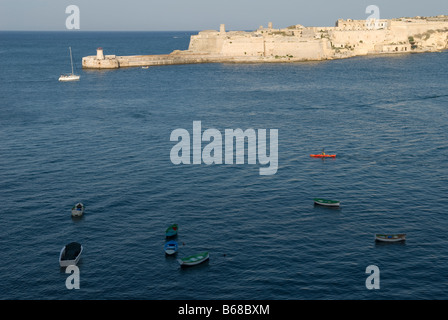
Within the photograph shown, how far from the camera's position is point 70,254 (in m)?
38.9

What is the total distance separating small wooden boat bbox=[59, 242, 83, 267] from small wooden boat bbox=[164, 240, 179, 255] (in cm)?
639

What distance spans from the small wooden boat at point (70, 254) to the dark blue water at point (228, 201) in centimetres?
77

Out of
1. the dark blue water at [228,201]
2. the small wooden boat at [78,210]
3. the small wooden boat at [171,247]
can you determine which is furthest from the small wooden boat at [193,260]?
the small wooden boat at [78,210]

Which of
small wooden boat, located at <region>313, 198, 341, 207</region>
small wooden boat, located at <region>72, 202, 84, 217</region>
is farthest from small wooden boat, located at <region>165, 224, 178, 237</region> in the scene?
small wooden boat, located at <region>313, 198, 341, 207</region>

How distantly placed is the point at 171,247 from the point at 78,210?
11250 mm

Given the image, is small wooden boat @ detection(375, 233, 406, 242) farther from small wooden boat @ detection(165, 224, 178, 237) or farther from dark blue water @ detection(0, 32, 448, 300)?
small wooden boat @ detection(165, 224, 178, 237)

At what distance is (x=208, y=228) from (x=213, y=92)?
74120 millimetres

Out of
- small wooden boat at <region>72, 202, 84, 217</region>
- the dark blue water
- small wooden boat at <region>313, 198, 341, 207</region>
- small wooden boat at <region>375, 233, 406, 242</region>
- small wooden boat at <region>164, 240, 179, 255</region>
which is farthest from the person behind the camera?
small wooden boat at <region>313, 198, 341, 207</region>

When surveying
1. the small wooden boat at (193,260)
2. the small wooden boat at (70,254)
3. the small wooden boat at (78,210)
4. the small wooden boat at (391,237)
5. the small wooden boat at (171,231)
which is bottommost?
the small wooden boat at (193,260)

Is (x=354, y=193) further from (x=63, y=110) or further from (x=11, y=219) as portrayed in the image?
(x=63, y=110)

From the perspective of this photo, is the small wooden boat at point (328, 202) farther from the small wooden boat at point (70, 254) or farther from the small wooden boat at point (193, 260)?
the small wooden boat at point (70, 254)

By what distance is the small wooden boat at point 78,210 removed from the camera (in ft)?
153

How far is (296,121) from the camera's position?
84.6m

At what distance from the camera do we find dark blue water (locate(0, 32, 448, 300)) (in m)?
36.6
